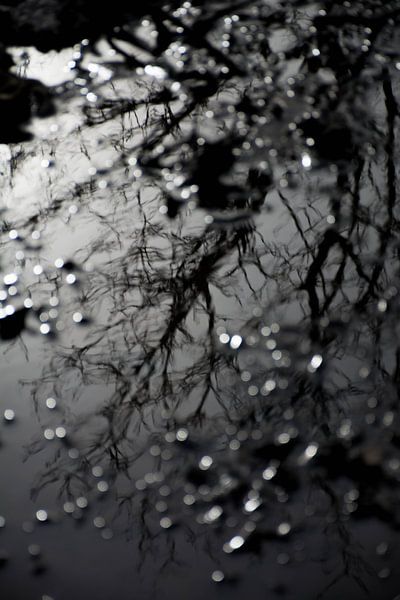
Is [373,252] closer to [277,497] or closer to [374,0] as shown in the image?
[277,497]

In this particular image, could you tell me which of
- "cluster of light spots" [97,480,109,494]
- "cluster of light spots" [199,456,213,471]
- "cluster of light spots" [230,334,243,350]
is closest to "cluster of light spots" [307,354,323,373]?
"cluster of light spots" [230,334,243,350]

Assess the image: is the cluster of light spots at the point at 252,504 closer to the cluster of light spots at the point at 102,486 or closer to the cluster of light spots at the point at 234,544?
the cluster of light spots at the point at 234,544

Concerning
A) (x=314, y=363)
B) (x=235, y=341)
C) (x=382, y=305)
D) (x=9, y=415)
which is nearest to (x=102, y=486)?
(x=9, y=415)

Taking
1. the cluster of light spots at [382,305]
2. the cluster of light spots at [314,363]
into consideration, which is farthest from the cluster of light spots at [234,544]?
the cluster of light spots at [382,305]

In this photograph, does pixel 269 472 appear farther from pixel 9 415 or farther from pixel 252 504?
pixel 9 415

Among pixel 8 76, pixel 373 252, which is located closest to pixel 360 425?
pixel 373 252

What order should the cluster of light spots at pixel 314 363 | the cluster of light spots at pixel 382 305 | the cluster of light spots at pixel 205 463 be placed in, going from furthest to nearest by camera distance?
the cluster of light spots at pixel 382 305 < the cluster of light spots at pixel 314 363 < the cluster of light spots at pixel 205 463

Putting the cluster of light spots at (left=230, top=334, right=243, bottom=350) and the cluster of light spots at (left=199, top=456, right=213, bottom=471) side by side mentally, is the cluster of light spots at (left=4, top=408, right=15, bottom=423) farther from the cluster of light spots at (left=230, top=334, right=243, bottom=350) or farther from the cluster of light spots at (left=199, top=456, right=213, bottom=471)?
the cluster of light spots at (left=230, top=334, right=243, bottom=350)

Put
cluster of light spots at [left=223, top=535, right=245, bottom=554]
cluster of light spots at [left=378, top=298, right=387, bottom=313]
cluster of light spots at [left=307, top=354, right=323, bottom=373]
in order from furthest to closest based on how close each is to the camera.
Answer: cluster of light spots at [left=378, top=298, right=387, bottom=313] → cluster of light spots at [left=307, top=354, right=323, bottom=373] → cluster of light spots at [left=223, top=535, right=245, bottom=554]

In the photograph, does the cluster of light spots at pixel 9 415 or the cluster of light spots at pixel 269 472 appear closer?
the cluster of light spots at pixel 269 472
